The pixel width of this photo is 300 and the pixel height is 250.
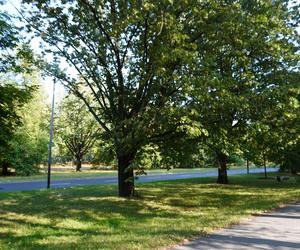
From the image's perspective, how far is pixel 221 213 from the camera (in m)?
12.4

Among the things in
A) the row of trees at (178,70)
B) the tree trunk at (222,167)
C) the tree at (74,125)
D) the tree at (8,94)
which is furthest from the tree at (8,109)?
the tree at (74,125)

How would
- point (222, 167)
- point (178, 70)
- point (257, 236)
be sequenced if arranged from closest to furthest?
point (257, 236), point (178, 70), point (222, 167)

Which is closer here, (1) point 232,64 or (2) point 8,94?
(2) point 8,94

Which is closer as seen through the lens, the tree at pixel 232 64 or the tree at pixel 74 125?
the tree at pixel 232 64

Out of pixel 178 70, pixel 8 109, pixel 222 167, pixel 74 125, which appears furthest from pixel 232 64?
pixel 74 125

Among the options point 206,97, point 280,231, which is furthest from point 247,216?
point 206,97

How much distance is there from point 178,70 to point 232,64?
268 centimetres

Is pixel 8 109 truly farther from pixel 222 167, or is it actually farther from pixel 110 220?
pixel 222 167

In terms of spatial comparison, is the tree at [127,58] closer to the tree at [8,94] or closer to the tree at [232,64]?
the tree at [232,64]

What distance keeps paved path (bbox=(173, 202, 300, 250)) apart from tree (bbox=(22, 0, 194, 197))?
3961mm

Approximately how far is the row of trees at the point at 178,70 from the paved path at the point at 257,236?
9.60 feet

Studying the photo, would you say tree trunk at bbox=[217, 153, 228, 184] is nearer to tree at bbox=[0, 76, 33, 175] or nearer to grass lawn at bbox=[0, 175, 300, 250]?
grass lawn at bbox=[0, 175, 300, 250]

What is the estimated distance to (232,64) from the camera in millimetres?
15133

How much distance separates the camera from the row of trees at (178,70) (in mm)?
12633
